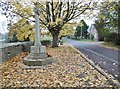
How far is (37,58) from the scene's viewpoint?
33.7 ft

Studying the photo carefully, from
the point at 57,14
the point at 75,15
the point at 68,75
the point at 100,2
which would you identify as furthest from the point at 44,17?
the point at 68,75

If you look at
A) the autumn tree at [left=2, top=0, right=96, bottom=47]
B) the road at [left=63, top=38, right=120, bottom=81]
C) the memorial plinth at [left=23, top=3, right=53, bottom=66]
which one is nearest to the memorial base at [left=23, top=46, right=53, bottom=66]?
the memorial plinth at [left=23, top=3, right=53, bottom=66]

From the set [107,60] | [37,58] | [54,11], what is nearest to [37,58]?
[37,58]

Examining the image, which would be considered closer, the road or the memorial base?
the road

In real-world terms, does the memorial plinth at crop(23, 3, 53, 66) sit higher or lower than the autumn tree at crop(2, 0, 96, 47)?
lower

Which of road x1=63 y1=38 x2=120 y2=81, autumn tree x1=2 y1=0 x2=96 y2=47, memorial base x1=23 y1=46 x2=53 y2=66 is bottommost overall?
road x1=63 y1=38 x2=120 y2=81

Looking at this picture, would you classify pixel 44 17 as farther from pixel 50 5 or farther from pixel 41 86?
pixel 41 86

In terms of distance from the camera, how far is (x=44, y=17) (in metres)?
22.7

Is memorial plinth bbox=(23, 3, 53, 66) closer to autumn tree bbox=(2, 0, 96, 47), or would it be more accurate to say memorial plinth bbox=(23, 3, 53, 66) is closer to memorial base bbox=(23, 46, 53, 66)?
memorial base bbox=(23, 46, 53, 66)

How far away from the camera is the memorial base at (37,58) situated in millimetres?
9838

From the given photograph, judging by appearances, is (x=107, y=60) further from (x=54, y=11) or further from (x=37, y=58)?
(x=54, y=11)

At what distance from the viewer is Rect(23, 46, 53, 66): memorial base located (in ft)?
32.3

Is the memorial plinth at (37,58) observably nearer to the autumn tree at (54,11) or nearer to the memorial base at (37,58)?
the memorial base at (37,58)

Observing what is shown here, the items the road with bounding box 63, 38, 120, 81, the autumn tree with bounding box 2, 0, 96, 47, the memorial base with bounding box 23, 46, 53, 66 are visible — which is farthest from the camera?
the autumn tree with bounding box 2, 0, 96, 47
